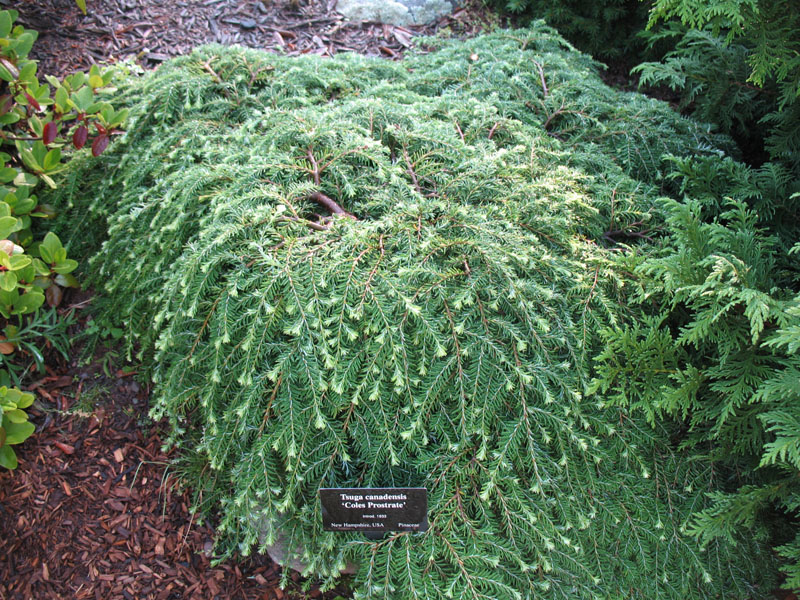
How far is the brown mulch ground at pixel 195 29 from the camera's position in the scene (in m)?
3.78

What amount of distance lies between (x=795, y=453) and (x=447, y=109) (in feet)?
6.85

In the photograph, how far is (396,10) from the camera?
452cm

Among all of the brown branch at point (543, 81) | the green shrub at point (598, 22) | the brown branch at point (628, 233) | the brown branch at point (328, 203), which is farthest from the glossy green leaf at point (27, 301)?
the green shrub at point (598, 22)

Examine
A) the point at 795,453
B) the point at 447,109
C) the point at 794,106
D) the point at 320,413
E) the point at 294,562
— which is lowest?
the point at 294,562

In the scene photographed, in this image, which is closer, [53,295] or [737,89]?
[53,295]

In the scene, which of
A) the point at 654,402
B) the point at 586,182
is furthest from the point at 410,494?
the point at 586,182

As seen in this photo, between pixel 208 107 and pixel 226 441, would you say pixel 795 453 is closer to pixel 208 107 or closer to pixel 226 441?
pixel 226 441

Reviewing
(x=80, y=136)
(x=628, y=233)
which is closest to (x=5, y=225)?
(x=80, y=136)

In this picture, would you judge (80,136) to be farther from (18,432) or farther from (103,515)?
(103,515)

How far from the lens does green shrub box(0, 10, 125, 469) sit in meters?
2.60

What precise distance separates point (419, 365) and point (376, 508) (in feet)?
1.66

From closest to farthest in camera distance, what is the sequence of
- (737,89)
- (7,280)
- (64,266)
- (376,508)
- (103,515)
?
(376,508), (7,280), (103,515), (64,266), (737,89)

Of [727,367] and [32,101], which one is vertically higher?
[32,101]

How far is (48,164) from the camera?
2.81 meters
